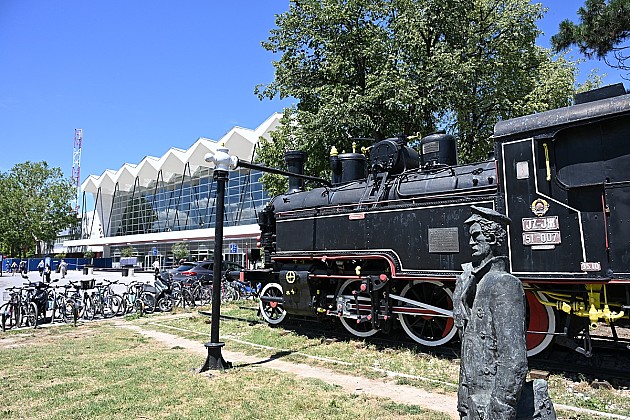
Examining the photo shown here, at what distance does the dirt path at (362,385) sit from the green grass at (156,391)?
23cm

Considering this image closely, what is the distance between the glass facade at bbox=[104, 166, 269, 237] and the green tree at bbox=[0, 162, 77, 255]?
6.63 m

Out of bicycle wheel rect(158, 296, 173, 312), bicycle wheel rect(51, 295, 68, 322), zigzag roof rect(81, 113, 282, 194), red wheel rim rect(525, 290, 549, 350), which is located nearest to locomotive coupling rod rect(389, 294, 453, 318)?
red wheel rim rect(525, 290, 549, 350)

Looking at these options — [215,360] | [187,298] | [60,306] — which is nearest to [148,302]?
[187,298]

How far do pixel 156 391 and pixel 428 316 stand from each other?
4564 mm

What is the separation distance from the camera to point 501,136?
664 cm

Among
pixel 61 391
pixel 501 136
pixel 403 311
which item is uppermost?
pixel 501 136

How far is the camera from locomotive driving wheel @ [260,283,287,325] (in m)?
10.5

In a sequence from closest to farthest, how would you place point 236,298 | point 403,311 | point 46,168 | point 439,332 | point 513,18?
point 403,311 < point 439,332 < point 513,18 < point 236,298 < point 46,168

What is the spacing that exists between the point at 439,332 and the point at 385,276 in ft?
5.21

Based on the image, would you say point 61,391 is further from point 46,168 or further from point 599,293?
point 46,168

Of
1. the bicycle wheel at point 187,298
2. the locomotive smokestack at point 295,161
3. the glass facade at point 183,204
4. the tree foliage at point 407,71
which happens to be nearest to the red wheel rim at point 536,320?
the locomotive smokestack at point 295,161

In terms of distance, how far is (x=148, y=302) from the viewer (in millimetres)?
13734

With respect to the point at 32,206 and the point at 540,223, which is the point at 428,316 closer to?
the point at 540,223

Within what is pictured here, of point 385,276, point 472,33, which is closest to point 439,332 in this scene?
point 385,276
